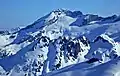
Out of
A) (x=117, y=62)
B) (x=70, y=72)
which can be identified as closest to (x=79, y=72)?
(x=70, y=72)

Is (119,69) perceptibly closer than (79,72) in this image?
Yes

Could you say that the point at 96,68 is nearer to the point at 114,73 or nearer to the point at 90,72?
the point at 90,72

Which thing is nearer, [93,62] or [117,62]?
[117,62]

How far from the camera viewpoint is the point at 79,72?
13538 centimetres

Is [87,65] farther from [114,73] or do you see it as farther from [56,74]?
[114,73]

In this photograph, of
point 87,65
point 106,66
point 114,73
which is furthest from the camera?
point 87,65

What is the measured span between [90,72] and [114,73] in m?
13.2

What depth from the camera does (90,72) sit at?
433 ft

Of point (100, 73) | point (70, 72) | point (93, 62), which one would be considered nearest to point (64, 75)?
point (70, 72)

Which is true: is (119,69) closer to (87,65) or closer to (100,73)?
(100,73)

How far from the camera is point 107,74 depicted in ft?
402

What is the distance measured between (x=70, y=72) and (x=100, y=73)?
13.2m

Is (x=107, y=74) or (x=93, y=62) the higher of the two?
(x=93, y=62)

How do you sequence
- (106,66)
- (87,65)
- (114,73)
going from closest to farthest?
(114,73) < (106,66) < (87,65)
